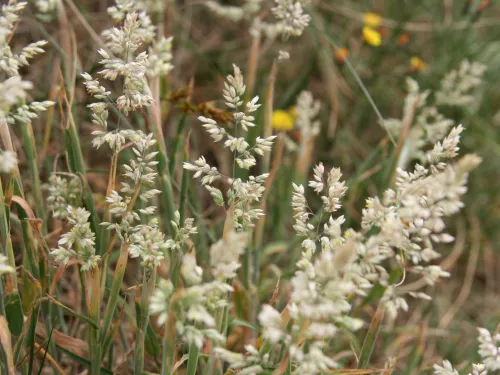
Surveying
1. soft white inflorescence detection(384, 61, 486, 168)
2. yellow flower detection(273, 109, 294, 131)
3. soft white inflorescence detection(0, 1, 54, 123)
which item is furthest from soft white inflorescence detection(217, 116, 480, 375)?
yellow flower detection(273, 109, 294, 131)

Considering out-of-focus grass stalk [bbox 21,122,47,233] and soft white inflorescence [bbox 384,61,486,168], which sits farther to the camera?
soft white inflorescence [bbox 384,61,486,168]

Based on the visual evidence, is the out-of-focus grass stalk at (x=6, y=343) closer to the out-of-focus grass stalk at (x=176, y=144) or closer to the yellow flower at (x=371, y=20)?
the out-of-focus grass stalk at (x=176, y=144)

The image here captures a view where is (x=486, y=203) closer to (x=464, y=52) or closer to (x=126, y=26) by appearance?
(x=464, y=52)

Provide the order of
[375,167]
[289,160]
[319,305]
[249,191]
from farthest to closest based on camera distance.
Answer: [289,160] < [375,167] < [249,191] < [319,305]

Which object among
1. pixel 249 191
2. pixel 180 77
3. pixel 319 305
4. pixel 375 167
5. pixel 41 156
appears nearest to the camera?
pixel 319 305

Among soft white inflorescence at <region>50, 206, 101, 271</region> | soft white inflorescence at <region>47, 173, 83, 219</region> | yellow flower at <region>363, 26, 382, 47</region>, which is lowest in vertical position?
soft white inflorescence at <region>47, 173, 83, 219</region>

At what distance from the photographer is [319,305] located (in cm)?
51

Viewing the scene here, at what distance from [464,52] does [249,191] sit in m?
1.28

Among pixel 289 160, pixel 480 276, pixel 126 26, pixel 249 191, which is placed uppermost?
pixel 126 26

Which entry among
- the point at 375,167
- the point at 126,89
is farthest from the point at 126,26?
the point at 375,167

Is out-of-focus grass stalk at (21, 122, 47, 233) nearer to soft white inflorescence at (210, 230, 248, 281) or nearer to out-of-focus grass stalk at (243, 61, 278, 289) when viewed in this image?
out-of-focus grass stalk at (243, 61, 278, 289)

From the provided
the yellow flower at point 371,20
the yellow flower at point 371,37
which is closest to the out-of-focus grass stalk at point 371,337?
the yellow flower at point 371,37

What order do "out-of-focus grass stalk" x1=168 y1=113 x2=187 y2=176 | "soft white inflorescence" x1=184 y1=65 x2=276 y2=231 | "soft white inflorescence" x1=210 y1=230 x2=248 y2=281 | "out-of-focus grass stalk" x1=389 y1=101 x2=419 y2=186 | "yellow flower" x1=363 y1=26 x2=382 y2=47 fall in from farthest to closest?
"yellow flower" x1=363 y1=26 x2=382 y2=47 < "out-of-focus grass stalk" x1=389 y1=101 x2=419 y2=186 < "out-of-focus grass stalk" x1=168 y1=113 x2=187 y2=176 < "soft white inflorescence" x1=184 y1=65 x2=276 y2=231 < "soft white inflorescence" x1=210 y1=230 x2=248 y2=281

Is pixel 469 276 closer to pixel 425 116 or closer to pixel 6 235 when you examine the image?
pixel 425 116
